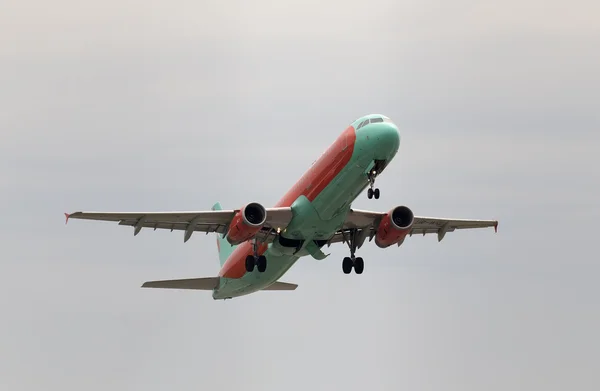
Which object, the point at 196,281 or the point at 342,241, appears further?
the point at 196,281

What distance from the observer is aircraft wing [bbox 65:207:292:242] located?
65750 millimetres

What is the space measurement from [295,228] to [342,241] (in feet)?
22.3

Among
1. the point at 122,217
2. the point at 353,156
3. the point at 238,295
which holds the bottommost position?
the point at 238,295

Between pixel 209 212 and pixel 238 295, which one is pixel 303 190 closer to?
pixel 209 212

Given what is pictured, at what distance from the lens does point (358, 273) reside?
7019 centimetres

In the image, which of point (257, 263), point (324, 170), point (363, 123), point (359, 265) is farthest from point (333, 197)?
point (359, 265)

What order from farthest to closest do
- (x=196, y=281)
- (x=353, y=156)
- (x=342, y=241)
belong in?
(x=196, y=281) < (x=342, y=241) < (x=353, y=156)

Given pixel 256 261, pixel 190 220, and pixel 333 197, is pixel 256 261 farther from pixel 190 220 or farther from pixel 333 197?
pixel 333 197

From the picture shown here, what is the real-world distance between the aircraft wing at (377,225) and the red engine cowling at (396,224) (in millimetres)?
677

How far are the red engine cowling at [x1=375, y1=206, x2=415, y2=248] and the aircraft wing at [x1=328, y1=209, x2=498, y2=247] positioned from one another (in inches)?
26.6

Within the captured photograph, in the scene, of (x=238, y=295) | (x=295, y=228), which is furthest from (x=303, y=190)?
(x=238, y=295)

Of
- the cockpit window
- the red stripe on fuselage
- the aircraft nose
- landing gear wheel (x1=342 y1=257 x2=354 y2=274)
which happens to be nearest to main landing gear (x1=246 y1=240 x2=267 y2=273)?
the red stripe on fuselage

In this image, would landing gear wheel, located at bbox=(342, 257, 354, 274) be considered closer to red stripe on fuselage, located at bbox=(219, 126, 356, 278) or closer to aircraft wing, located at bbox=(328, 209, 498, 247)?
aircraft wing, located at bbox=(328, 209, 498, 247)

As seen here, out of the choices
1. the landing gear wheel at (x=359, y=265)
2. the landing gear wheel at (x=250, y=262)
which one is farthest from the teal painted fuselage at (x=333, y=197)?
the landing gear wheel at (x=359, y=265)
